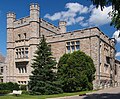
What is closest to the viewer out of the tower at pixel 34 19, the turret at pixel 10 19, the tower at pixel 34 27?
the tower at pixel 34 27

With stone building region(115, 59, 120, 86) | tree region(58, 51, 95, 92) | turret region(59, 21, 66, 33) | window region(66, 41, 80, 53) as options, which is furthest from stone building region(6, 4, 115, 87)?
stone building region(115, 59, 120, 86)

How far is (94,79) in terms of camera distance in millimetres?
32625

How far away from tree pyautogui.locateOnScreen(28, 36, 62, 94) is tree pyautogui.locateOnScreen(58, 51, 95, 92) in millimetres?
1634

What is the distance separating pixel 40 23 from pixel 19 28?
430 cm

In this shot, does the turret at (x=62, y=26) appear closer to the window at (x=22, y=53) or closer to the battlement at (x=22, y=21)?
the battlement at (x=22, y=21)

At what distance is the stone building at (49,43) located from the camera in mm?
34094

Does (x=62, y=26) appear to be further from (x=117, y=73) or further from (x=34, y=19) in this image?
(x=117, y=73)

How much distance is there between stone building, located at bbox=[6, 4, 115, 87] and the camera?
34094mm

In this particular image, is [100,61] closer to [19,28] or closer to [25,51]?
[25,51]

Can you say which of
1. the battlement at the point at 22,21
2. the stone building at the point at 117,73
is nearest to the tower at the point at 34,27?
the battlement at the point at 22,21

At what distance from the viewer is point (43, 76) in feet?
94.0

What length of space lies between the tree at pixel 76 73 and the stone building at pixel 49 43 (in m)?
2.65

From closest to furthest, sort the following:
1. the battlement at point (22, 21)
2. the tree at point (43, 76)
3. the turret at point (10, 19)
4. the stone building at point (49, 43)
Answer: the tree at point (43, 76)
the stone building at point (49, 43)
the battlement at point (22, 21)
the turret at point (10, 19)

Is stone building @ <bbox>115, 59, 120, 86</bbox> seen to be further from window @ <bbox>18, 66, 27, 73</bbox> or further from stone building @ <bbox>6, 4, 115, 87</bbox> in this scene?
window @ <bbox>18, 66, 27, 73</bbox>
